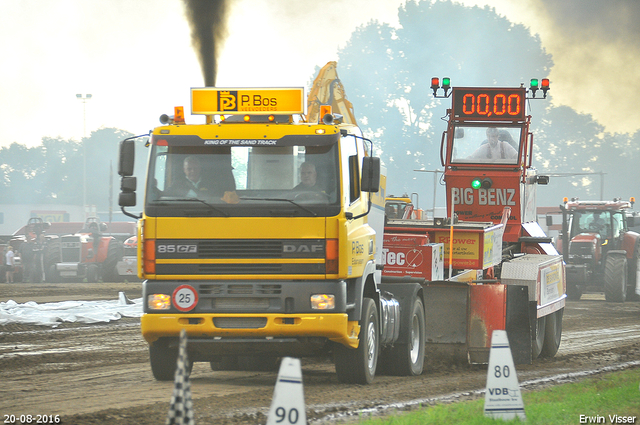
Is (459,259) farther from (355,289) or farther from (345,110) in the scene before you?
(345,110)

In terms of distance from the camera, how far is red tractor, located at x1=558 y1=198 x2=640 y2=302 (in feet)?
84.1

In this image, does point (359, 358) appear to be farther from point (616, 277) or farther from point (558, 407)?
point (616, 277)

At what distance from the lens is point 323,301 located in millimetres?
8844

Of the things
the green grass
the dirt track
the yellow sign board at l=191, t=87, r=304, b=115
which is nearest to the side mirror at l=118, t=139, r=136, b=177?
the yellow sign board at l=191, t=87, r=304, b=115

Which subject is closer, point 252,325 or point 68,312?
point 252,325

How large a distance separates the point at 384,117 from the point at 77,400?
6715 cm

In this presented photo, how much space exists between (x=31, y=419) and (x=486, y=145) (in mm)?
10144

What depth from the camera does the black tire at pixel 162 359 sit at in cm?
953

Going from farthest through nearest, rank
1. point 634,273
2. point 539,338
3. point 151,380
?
1. point 634,273
2. point 539,338
3. point 151,380

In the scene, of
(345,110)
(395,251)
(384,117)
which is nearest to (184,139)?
(395,251)

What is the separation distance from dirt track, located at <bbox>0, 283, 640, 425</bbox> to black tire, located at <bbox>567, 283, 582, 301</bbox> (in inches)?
369

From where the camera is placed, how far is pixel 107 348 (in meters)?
13.8

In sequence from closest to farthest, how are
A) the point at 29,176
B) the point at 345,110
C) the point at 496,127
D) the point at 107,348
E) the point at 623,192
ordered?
the point at 107,348
the point at 496,127
the point at 345,110
the point at 623,192
the point at 29,176

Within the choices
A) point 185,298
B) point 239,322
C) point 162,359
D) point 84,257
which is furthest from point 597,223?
point 185,298
